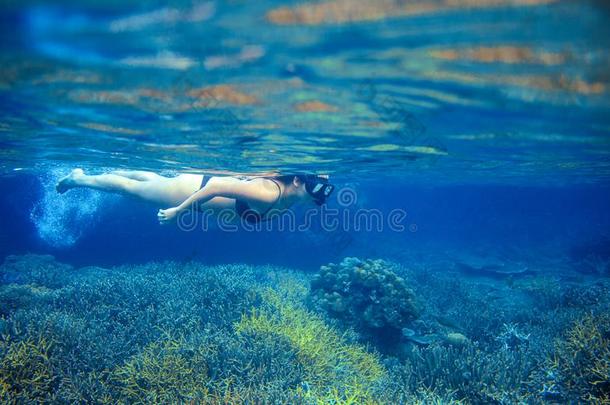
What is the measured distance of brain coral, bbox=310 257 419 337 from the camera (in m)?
10.3

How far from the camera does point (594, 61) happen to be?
6082mm

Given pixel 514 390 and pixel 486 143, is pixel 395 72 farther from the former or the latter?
pixel 486 143

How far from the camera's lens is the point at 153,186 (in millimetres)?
9906

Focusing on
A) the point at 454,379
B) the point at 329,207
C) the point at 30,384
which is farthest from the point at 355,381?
the point at 329,207

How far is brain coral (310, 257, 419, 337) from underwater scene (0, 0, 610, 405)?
0.07m

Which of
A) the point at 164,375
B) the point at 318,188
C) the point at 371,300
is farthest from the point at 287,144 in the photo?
the point at 164,375

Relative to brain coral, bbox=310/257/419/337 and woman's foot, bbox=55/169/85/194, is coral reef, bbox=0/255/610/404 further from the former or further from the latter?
woman's foot, bbox=55/169/85/194

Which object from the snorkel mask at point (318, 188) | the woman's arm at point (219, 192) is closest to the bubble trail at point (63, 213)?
the woman's arm at point (219, 192)

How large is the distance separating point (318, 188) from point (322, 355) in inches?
169

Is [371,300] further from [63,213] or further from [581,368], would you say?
[63,213]

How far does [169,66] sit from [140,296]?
7847 millimetres

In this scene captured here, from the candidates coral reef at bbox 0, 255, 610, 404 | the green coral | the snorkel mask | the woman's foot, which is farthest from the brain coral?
the woman's foot

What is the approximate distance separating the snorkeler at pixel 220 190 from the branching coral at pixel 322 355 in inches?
120

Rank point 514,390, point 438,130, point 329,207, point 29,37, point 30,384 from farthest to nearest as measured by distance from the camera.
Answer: point 329,207 < point 438,130 < point 514,390 < point 30,384 < point 29,37
